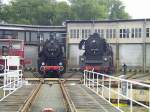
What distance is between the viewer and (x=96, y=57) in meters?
36.6

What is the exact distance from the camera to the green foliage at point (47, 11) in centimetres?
8700

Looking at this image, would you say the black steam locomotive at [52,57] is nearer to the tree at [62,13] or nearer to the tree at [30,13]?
the tree at [30,13]

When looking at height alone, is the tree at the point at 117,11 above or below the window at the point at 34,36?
above

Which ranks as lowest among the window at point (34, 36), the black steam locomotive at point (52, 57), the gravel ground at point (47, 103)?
the gravel ground at point (47, 103)

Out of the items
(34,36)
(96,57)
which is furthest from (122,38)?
(96,57)

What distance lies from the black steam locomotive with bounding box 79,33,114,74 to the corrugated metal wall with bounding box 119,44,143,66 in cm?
1303

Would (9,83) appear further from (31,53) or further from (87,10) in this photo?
(87,10)

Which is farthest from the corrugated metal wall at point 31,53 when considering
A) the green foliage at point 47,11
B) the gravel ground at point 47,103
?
the gravel ground at point 47,103

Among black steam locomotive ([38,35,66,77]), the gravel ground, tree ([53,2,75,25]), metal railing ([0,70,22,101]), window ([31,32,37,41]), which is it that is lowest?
the gravel ground

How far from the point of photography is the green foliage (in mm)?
87000

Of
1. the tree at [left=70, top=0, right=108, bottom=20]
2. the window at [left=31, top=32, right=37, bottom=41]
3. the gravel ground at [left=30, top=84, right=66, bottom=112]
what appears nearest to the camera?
the gravel ground at [left=30, top=84, right=66, bottom=112]

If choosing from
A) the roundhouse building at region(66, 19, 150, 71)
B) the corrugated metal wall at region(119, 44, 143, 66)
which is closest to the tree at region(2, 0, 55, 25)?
the roundhouse building at region(66, 19, 150, 71)

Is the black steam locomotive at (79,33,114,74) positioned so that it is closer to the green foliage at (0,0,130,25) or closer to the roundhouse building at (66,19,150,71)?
the roundhouse building at (66,19,150,71)

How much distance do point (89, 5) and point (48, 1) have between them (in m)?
10.3
